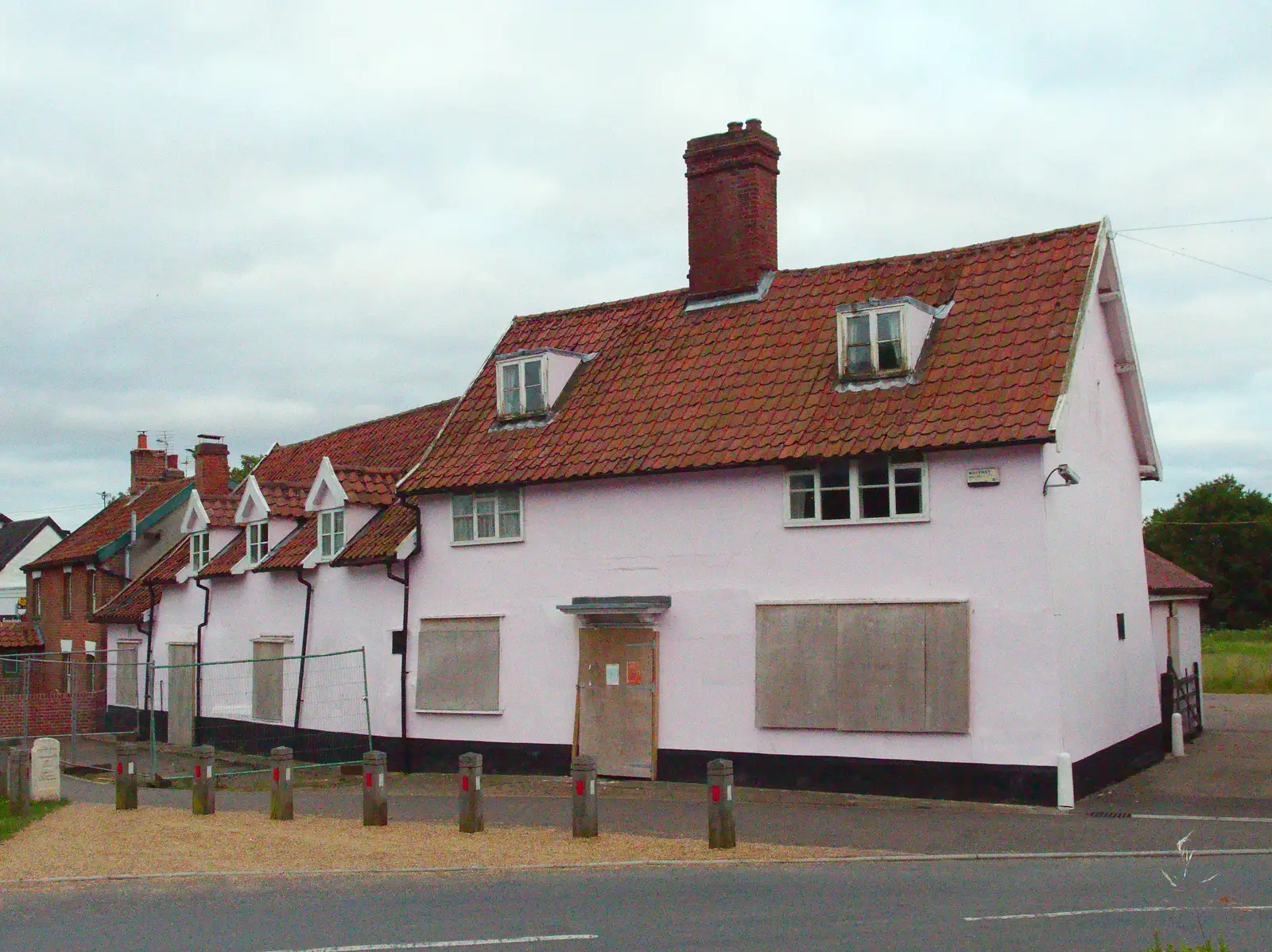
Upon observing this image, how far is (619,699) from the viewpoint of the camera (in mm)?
19406

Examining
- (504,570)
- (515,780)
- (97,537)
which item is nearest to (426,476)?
(504,570)

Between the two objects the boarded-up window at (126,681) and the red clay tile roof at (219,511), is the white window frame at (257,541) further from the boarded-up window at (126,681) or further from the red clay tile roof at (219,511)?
the boarded-up window at (126,681)

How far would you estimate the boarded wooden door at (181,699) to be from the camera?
91.6 feet

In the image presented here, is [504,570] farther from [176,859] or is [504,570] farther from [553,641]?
[176,859]

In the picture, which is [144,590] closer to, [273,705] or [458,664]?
[273,705]

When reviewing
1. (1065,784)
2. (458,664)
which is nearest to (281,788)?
(458,664)

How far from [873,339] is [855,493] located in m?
2.22

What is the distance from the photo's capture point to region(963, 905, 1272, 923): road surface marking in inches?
382

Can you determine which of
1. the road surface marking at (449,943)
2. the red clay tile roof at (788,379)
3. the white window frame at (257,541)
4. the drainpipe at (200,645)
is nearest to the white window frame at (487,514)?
the red clay tile roof at (788,379)

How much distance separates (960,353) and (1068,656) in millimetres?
4249

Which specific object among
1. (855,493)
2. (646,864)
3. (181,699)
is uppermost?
(855,493)

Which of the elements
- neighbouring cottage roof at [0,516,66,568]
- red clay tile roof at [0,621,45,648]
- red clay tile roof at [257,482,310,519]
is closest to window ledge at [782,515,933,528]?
red clay tile roof at [257,482,310,519]

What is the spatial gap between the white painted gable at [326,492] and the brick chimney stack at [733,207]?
7455 mm

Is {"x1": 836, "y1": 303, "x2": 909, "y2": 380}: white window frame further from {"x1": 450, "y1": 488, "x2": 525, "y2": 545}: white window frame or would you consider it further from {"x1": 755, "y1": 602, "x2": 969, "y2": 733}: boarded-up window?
{"x1": 450, "y1": 488, "x2": 525, "y2": 545}: white window frame
